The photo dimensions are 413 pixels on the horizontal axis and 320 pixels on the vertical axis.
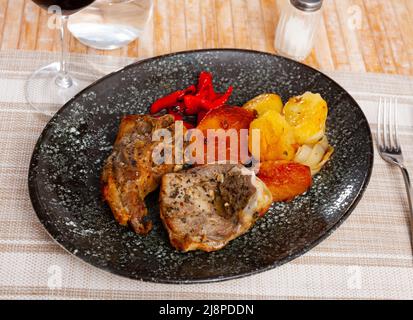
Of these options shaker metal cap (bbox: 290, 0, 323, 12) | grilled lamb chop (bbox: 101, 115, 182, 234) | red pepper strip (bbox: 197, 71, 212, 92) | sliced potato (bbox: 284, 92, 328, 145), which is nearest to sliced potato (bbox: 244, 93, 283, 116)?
sliced potato (bbox: 284, 92, 328, 145)

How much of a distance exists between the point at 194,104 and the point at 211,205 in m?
0.49

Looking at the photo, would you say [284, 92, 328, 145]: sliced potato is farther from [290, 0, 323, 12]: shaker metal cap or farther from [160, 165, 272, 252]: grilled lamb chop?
[290, 0, 323, 12]: shaker metal cap

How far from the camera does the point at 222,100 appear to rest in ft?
7.65

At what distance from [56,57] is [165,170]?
3.11ft

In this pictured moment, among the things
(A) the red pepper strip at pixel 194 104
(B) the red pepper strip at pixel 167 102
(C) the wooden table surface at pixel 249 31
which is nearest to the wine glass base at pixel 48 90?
(C) the wooden table surface at pixel 249 31

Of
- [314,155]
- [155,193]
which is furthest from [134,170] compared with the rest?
[314,155]

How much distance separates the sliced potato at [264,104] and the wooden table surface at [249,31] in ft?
1.99

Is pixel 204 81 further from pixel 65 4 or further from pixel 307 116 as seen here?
pixel 65 4

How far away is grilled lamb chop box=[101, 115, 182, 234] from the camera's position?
6.30 ft

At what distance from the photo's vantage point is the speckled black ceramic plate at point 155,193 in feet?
6.05

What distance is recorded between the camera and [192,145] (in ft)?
6.91

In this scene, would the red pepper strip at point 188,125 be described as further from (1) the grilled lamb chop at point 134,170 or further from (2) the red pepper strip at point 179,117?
(1) the grilled lamb chop at point 134,170

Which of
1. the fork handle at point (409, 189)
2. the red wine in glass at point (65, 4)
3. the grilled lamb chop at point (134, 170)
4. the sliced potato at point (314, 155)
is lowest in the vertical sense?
A: the fork handle at point (409, 189)

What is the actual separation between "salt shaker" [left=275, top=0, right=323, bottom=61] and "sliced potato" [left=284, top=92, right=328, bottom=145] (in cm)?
57
